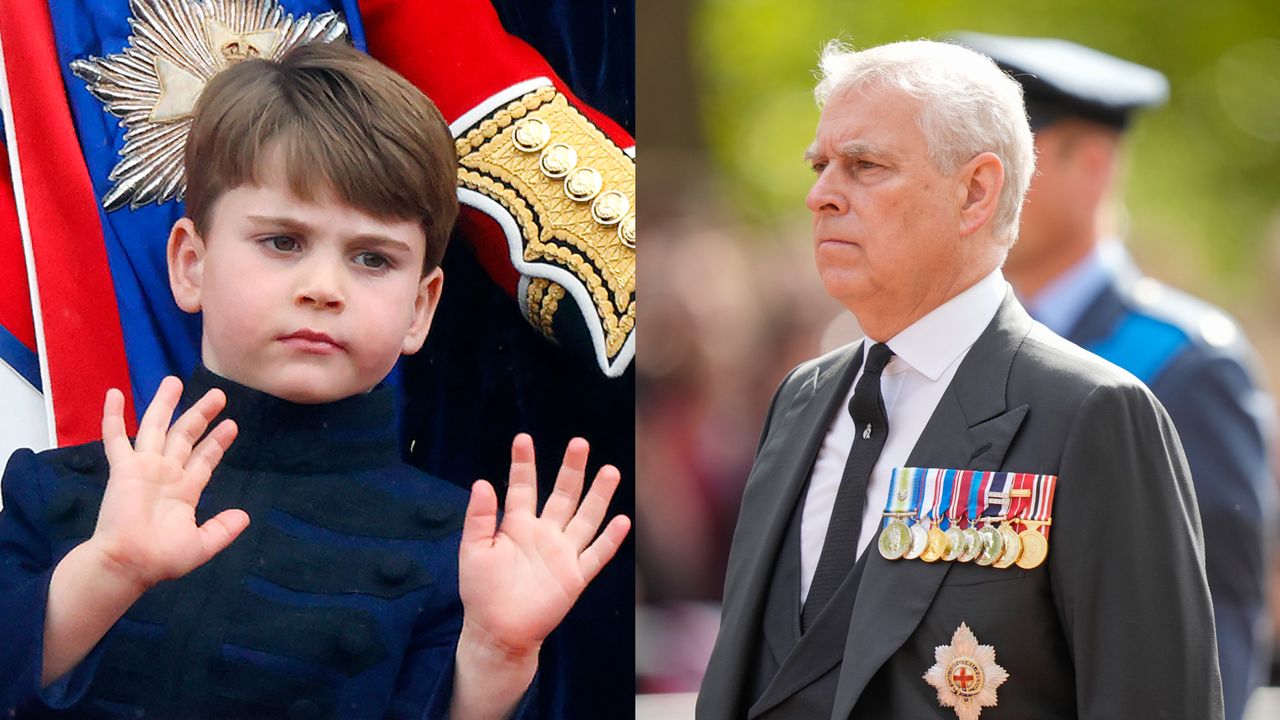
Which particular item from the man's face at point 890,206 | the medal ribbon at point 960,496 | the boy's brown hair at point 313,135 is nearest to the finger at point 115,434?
the boy's brown hair at point 313,135

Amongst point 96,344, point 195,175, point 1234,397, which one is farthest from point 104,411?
point 1234,397

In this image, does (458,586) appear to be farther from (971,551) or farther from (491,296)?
(971,551)

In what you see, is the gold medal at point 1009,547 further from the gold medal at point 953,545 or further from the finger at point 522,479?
the finger at point 522,479

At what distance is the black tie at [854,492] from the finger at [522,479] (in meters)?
0.41

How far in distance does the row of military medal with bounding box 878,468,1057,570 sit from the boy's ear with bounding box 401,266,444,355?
2.27 feet

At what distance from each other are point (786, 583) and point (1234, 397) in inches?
80.5

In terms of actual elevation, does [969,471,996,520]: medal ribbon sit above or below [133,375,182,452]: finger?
below

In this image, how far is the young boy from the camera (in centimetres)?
249

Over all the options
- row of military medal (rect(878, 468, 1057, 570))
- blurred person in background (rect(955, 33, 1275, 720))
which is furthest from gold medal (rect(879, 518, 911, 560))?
blurred person in background (rect(955, 33, 1275, 720))

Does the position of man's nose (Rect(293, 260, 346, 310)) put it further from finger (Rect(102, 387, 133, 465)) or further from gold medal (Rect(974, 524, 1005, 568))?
gold medal (Rect(974, 524, 1005, 568))

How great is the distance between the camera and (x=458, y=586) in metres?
2.59

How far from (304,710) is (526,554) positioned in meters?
0.37

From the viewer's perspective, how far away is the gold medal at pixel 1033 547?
240 cm

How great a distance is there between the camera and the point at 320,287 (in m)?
2.52
